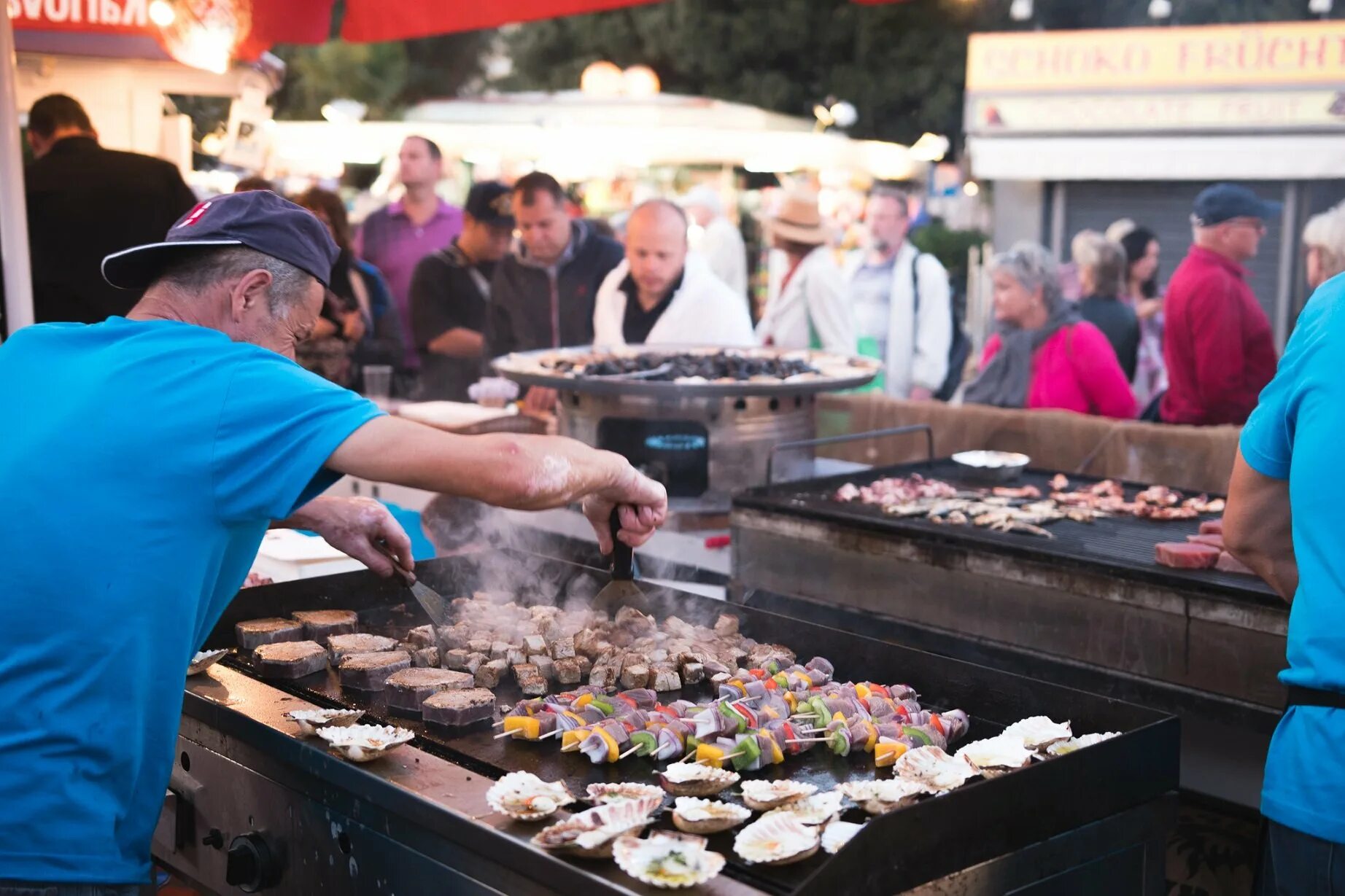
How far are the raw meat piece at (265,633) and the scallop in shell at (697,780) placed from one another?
1328mm

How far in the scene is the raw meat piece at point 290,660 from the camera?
3.23m

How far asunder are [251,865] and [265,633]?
769 millimetres

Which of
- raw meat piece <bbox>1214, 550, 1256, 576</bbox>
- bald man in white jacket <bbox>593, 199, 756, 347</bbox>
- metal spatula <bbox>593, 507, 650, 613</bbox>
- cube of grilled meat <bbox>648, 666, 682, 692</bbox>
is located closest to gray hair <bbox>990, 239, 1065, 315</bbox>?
bald man in white jacket <bbox>593, 199, 756, 347</bbox>

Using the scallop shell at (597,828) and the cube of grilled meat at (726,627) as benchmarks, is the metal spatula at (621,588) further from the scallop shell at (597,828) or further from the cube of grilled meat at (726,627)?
the scallop shell at (597,828)

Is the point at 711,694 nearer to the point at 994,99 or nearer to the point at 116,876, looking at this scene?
the point at 116,876

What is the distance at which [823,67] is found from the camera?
2728 cm

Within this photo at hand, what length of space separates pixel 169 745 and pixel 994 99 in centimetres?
1553

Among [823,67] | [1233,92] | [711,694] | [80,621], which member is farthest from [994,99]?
[80,621]

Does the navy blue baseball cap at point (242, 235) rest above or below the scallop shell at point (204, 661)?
above

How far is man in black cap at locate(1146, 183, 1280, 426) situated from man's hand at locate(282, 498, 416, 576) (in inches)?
214

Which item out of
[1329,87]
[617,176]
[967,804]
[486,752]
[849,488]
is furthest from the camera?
[617,176]

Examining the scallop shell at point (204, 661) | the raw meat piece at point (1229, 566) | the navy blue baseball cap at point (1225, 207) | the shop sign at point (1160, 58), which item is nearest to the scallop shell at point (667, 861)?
the scallop shell at point (204, 661)

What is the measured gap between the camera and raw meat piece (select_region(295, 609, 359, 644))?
11.6ft

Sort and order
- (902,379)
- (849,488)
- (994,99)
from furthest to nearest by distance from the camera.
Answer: (994,99) → (902,379) → (849,488)
